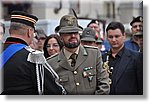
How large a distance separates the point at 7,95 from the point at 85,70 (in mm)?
477

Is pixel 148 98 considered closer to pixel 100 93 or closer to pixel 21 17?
pixel 100 93

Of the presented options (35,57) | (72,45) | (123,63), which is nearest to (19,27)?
(35,57)

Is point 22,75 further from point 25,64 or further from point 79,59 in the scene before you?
point 79,59

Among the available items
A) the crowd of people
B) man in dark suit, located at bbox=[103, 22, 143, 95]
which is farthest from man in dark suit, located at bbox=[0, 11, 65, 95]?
man in dark suit, located at bbox=[103, 22, 143, 95]

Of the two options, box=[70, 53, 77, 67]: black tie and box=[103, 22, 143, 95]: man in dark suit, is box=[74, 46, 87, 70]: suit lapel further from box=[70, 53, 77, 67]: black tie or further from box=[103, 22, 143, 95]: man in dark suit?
box=[103, 22, 143, 95]: man in dark suit

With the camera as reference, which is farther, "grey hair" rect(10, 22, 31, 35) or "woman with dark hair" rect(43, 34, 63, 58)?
"woman with dark hair" rect(43, 34, 63, 58)

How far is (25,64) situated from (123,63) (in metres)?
0.60

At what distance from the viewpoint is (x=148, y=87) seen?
2100 mm

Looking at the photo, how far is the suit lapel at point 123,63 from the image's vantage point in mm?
2113

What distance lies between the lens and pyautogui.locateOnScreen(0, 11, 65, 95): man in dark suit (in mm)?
1880

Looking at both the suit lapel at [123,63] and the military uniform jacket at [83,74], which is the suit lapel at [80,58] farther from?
the suit lapel at [123,63]

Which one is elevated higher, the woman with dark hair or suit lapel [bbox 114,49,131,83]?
the woman with dark hair

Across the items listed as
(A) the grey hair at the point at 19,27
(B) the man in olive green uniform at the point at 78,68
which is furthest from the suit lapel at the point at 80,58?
(A) the grey hair at the point at 19,27

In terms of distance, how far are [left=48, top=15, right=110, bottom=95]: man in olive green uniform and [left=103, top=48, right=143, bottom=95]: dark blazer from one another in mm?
61
